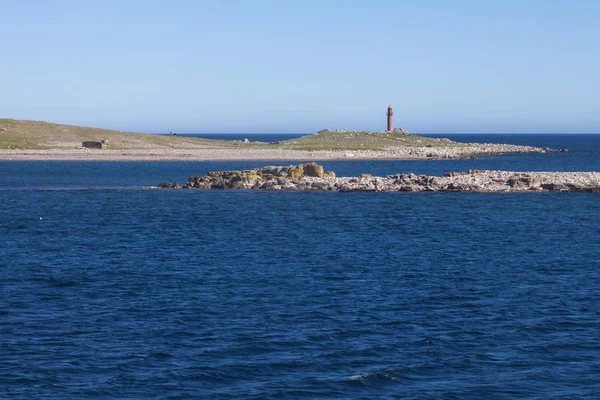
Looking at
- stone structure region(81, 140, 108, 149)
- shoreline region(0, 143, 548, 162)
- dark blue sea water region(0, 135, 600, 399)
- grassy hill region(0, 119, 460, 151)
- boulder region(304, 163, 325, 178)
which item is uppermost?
grassy hill region(0, 119, 460, 151)

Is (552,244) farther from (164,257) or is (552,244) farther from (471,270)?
(164,257)

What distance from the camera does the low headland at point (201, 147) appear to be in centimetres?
11725

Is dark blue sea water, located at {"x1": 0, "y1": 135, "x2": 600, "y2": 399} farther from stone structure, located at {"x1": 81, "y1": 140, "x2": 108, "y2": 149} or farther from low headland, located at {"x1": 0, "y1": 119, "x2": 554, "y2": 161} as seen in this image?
stone structure, located at {"x1": 81, "y1": 140, "x2": 108, "y2": 149}

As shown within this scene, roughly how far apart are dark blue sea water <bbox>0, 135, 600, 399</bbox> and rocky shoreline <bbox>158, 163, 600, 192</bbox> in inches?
583

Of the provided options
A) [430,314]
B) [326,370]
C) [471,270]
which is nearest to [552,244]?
[471,270]

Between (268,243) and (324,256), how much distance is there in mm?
4937

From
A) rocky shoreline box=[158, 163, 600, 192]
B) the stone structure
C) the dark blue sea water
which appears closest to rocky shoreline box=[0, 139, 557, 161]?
the stone structure

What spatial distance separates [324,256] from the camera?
117 feet

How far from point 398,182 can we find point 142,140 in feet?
260

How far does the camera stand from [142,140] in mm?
140000

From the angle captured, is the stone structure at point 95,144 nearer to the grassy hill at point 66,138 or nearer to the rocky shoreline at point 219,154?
the grassy hill at point 66,138

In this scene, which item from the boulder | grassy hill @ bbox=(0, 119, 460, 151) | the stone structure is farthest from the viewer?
grassy hill @ bbox=(0, 119, 460, 151)

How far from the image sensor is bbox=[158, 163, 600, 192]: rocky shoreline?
66.6 m

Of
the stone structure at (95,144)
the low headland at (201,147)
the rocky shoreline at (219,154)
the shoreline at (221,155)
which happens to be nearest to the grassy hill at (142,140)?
the low headland at (201,147)
